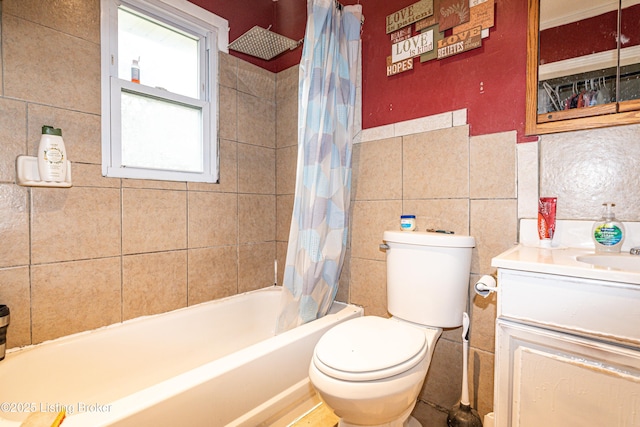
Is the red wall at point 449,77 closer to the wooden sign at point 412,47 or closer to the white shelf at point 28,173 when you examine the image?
the wooden sign at point 412,47

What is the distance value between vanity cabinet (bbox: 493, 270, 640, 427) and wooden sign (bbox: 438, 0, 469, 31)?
118cm

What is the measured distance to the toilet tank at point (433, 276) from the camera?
1284mm

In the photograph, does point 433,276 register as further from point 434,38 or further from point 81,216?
point 81,216

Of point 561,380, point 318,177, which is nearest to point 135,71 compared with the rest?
point 318,177

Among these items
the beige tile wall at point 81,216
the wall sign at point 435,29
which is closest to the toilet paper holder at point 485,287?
the wall sign at point 435,29

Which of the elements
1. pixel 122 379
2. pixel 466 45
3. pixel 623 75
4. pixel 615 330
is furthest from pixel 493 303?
pixel 122 379

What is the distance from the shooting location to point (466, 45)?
1393mm

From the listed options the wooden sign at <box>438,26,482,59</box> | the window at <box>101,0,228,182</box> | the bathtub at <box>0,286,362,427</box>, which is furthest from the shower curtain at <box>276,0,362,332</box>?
the window at <box>101,0,228,182</box>

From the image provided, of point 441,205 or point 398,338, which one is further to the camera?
point 441,205

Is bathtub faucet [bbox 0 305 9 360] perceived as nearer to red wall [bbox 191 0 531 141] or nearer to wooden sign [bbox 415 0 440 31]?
red wall [bbox 191 0 531 141]

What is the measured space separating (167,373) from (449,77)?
205 centimetres

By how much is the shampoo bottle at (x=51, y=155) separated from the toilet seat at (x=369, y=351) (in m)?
1.29

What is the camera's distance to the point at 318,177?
1565 millimetres

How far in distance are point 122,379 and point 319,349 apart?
102 centimetres
